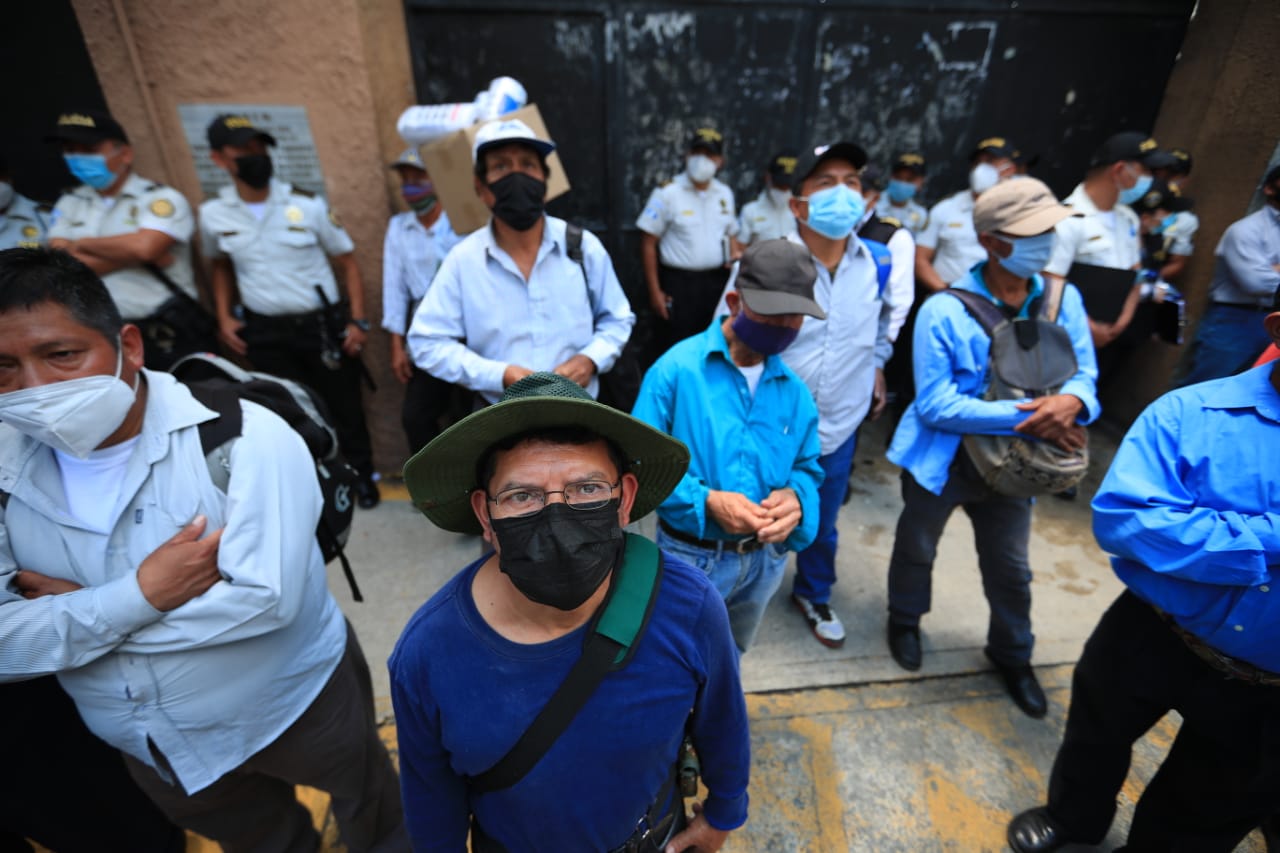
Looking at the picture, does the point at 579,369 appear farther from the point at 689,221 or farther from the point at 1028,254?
the point at 689,221

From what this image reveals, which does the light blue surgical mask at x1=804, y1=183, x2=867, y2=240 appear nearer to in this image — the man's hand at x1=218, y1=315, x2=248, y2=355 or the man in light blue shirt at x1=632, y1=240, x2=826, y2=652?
the man in light blue shirt at x1=632, y1=240, x2=826, y2=652

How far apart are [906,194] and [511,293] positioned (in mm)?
3734

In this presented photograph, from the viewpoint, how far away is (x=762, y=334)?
6.31 ft

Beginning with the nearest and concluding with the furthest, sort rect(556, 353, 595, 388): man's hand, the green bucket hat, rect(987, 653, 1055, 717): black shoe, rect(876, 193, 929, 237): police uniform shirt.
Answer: the green bucket hat → rect(556, 353, 595, 388): man's hand → rect(987, 653, 1055, 717): black shoe → rect(876, 193, 929, 237): police uniform shirt

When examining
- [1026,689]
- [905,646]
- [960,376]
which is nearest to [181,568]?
[960,376]

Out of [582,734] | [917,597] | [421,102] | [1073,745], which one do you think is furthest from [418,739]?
[421,102]

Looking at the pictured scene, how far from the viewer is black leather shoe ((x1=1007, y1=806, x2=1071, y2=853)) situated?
2.21 metres

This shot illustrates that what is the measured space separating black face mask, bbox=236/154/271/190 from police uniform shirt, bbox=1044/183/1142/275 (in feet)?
16.0

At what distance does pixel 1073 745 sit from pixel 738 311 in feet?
6.30

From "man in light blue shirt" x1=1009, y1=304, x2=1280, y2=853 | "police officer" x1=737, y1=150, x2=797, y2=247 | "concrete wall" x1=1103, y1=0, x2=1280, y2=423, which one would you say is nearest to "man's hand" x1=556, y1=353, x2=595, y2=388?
"man in light blue shirt" x1=1009, y1=304, x2=1280, y2=853

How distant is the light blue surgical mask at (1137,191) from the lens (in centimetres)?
400

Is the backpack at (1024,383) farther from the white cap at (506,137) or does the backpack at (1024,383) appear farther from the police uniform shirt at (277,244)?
the police uniform shirt at (277,244)

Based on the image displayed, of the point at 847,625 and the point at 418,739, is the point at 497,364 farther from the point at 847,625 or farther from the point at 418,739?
the point at 847,625

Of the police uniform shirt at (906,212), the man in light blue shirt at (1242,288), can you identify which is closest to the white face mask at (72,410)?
the police uniform shirt at (906,212)
